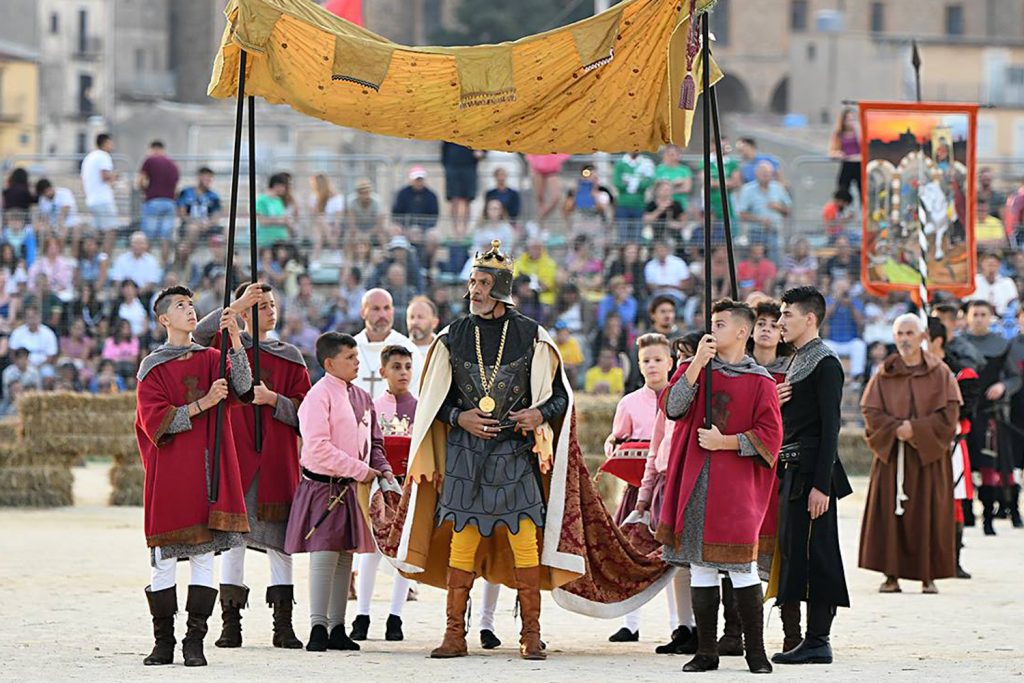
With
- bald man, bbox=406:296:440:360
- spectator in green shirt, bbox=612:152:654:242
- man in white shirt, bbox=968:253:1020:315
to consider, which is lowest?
bald man, bbox=406:296:440:360

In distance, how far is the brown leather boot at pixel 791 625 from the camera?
11.9 meters

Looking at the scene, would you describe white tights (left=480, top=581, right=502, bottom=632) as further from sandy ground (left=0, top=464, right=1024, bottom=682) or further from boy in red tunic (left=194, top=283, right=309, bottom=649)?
boy in red tunic (left=194, top=283, right=309, bottom=649)

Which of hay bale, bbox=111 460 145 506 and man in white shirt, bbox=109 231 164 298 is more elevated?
man in white shirt, bbox=109 231 164 298

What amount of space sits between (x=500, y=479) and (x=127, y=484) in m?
12.0

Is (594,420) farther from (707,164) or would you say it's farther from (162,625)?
(162,625)

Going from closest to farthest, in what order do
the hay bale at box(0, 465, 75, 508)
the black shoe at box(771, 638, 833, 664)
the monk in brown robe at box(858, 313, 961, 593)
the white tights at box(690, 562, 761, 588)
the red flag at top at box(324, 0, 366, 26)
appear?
the white tights at box(690, 562, 761, 588) → the black shoe at box(771, 638, 833, 664) → the monk in brown robe at box(858, 313, 961, 593) → the red flag at top at box(324, 0, 366, 26) → the hay bale at box(0, 465, 75, 508)

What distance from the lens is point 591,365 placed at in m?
24.8

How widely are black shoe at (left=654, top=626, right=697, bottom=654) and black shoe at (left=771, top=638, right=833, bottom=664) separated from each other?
653 mm

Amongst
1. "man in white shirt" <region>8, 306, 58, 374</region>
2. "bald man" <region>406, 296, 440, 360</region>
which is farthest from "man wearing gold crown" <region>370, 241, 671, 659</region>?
"man in white shirt" <region>8, 306, 58, 374</region>

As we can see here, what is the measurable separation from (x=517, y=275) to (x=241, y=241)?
4132mm

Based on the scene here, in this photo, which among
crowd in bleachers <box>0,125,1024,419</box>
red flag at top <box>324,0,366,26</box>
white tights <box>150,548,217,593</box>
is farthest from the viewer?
crowd in bleachers <box>0,125,1024,419</box>

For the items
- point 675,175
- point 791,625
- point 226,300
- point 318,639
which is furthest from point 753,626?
point 675,175

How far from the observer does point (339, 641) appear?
12.1m

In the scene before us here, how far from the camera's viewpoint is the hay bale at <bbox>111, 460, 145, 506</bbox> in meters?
22.9
